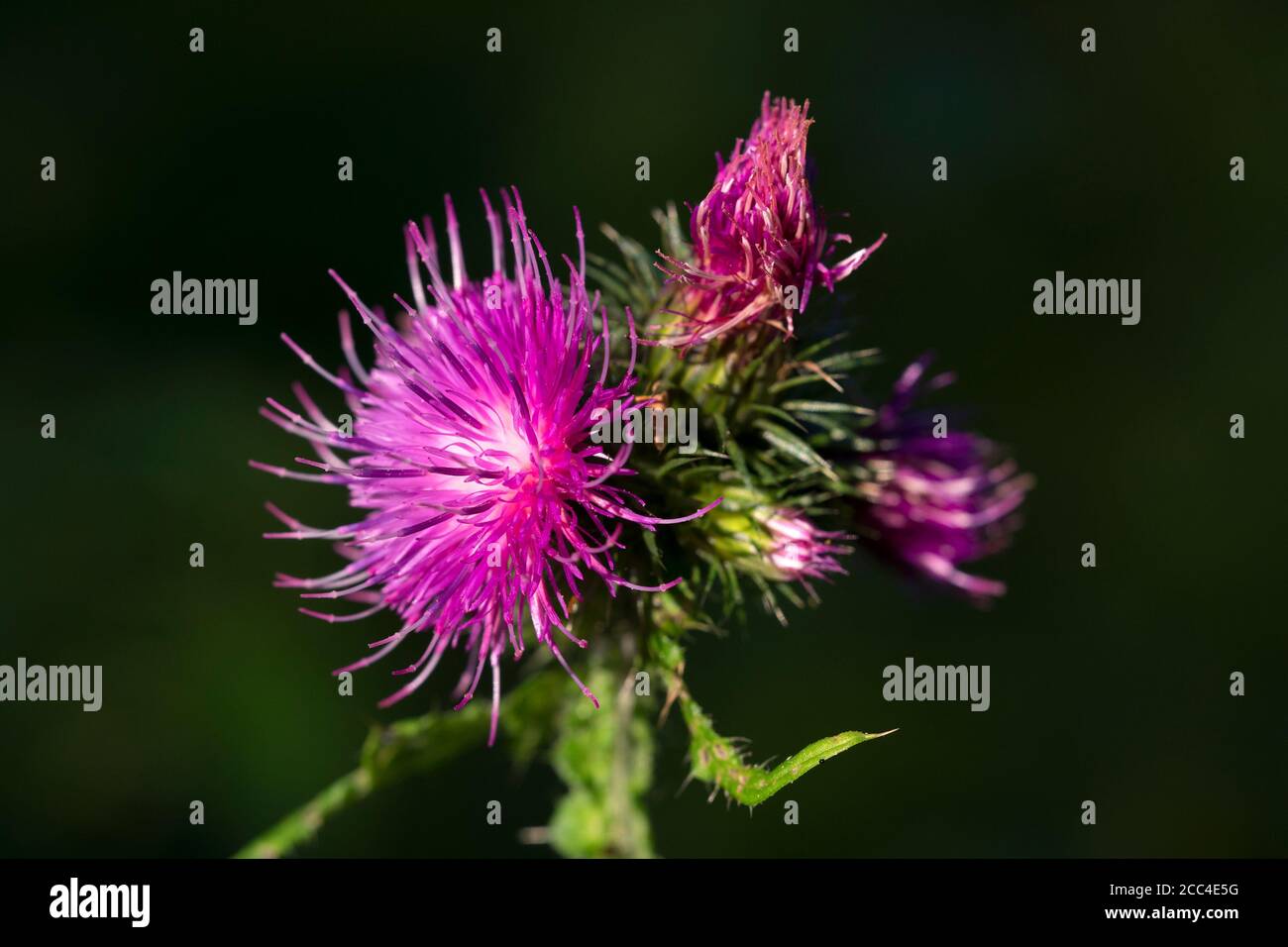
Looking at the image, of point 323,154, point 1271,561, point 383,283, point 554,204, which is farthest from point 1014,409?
point 323,154

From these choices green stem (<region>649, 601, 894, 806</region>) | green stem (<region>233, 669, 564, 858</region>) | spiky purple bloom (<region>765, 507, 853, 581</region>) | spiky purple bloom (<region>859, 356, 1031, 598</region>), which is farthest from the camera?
spiky purple bloom (<region>859, 356, 1031, 598</region>)

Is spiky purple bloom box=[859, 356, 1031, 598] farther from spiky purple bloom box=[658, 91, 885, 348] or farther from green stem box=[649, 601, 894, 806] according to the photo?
green stem box=[649, 601, 894, 806]

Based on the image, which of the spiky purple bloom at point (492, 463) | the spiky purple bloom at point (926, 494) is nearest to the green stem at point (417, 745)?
the spiky purple bloom at point (492, 463)

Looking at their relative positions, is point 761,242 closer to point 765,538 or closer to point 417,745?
point 765,538

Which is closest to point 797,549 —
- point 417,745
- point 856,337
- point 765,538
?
point 765,538

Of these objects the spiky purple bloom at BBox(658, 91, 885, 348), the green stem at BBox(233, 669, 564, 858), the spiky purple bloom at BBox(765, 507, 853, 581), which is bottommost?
the green stem at BBox(233, 669, 564, 858)

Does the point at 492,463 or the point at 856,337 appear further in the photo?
the point at 856,337

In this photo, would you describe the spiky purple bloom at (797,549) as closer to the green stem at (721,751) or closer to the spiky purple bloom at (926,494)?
the green stem at (721,751)

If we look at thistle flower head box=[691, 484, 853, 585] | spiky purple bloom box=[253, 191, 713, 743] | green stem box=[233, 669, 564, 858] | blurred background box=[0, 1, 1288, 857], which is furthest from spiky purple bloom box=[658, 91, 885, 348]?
blurred background box=[0, 1, 1288, 857]
